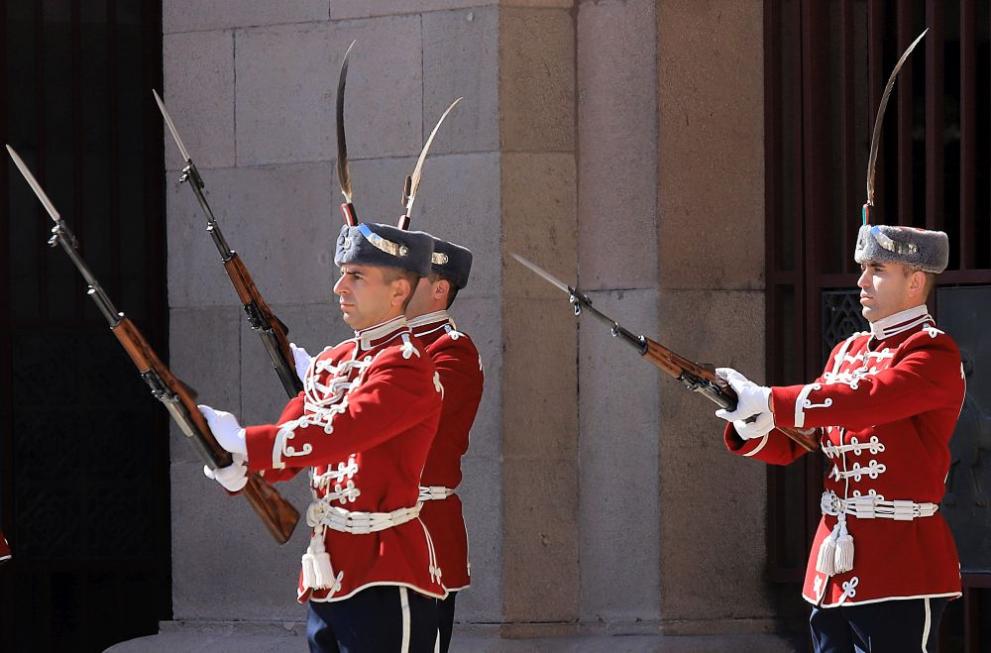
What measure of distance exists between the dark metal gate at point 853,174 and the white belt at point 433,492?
195 cm

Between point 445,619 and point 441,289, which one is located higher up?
point 441,289

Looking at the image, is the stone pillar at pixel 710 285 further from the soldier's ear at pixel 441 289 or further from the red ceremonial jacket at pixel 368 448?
the red ceremonial jacket at pixel 368 448

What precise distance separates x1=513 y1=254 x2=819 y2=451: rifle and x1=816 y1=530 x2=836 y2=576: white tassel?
0.32m

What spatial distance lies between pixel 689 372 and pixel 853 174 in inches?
91.4

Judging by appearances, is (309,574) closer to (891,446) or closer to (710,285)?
(891,446)

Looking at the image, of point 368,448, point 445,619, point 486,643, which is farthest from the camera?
point 486,643

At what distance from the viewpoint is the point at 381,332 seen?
4.61 metres

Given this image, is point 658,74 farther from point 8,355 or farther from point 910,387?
point 8,355

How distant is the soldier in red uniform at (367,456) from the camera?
439 centimetres

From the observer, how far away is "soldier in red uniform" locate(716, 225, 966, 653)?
16.2 feet

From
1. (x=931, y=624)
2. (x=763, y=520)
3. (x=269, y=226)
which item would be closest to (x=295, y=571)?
(x=269, y=226)

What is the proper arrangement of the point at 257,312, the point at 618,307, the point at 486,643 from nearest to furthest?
the point at 257,312, the point at 486,643, the point at 618,307

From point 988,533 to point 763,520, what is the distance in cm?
92

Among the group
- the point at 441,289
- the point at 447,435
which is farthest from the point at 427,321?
the point at 447,435
